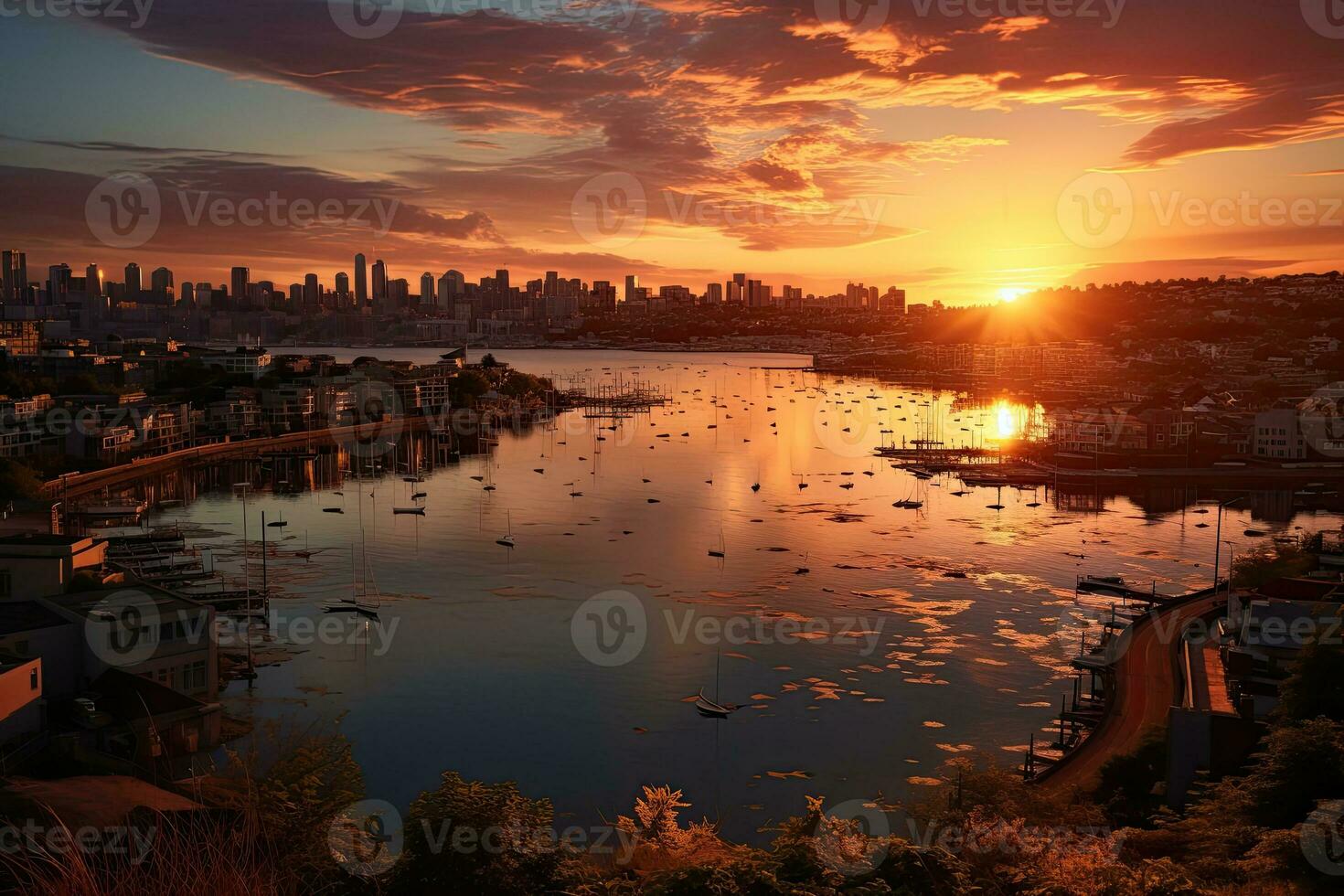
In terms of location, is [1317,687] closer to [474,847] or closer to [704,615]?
[474,847]

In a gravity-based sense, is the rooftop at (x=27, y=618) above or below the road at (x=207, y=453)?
above

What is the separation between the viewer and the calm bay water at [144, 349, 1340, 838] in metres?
7.85

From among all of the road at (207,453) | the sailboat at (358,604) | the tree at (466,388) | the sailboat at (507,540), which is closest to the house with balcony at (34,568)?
the sailboat at (358,604)

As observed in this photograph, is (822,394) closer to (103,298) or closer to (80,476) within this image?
(80,476)

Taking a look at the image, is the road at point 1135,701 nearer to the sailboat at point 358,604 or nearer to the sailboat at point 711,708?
the sailboat at point 711,708

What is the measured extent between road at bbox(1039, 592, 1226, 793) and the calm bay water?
68cm

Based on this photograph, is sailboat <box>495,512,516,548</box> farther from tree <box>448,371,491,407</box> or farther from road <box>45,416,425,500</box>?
tree <box>448,371,491,407</box>

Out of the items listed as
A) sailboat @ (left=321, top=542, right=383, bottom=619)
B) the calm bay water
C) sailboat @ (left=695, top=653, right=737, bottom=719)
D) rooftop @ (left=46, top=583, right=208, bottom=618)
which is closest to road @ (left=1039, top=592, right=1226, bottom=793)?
the calm bay water

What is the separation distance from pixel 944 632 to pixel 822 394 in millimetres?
36298

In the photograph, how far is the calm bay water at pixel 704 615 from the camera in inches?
309

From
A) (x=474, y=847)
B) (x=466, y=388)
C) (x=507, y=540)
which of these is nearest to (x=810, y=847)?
(x=474, y=847)

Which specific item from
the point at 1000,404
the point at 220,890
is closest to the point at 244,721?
the point at 220,890

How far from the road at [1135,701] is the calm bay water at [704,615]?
678mm

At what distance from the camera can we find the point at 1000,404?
43.4m
